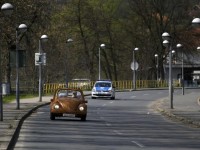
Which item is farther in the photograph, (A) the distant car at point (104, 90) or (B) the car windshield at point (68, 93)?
(A) the distant car at point (104, 90)

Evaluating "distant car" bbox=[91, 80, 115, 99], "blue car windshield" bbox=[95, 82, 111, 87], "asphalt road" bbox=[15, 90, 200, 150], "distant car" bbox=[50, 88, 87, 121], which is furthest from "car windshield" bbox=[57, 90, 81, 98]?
"blue car windshield" bbox=[95, 82, 111, 87]

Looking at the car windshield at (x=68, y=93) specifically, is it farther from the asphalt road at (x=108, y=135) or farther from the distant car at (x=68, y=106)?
the asphalt road at (x=108, y=135)

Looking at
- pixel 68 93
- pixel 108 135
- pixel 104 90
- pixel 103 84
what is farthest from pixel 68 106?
pixel 103 84

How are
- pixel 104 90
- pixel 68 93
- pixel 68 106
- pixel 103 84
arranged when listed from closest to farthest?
pixel 68 106, pixel 68 93, pixel 104 90, pixel 103 84

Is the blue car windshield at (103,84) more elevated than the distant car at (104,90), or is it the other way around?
the blue car windshield at (103,84)

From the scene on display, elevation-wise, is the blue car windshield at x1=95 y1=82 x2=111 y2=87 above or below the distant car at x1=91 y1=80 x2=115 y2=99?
above

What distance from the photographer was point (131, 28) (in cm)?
9525

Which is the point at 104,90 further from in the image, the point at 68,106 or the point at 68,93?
the point at 68,106

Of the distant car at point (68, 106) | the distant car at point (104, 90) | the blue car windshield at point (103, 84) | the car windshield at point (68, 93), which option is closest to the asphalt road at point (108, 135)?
the distant car at point (68, 106)

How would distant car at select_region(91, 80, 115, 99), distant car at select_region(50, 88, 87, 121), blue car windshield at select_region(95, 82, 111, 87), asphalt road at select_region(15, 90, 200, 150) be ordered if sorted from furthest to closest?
1. blue car windshield at select_region(95, 82, 111, 87)
2. distant car at select_region(91, 80, 115, 99)
3. distant car at select_region(50, 88, 87, 121)
4. asphalt road at select_region(15, 90, 200, 150)

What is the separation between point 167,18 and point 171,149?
7649cm

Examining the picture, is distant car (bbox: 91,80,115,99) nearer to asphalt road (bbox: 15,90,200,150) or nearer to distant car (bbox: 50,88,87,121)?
asphalt road (bbox: 15,90,200,150)

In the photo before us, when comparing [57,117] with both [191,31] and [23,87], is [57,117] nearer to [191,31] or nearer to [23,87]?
[23,87]

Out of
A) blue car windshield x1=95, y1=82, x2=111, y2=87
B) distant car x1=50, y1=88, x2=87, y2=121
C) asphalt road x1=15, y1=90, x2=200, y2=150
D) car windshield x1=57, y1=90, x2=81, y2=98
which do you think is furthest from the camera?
blue car windshield x1=95, y1=82, x2=111, y2=87
